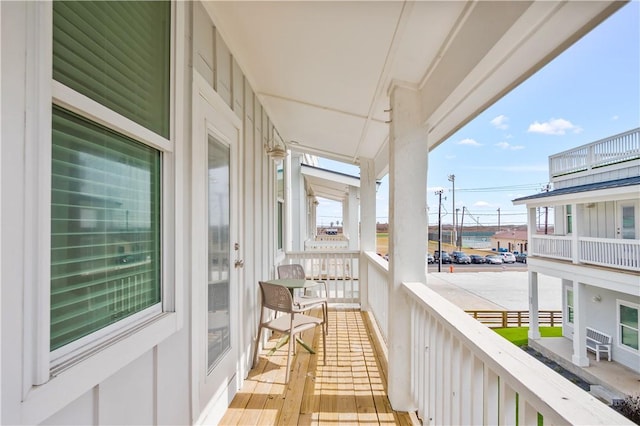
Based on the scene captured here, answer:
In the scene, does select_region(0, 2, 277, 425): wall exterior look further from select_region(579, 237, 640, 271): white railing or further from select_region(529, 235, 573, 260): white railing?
select_region(529, 235, 573, 260): white railing

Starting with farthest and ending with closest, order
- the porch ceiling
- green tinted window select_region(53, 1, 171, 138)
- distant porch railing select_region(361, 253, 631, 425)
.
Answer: the porch ceiling
green tinted window select_region(53, 1, 171, 138)
distant porch railing select_region(361, 253, 631, 425)

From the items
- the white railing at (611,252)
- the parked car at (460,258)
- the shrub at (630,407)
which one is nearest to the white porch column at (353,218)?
the white railing at (611,252)

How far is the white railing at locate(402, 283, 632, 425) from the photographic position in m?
0.79

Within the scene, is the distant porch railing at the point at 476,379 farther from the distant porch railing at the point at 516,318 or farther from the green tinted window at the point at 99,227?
the green tinted window at the point at 99,227

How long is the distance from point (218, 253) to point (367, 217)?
3.14 metres

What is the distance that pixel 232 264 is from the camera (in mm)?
2428

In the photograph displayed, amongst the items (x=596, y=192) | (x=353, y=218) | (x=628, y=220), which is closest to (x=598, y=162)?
(x=596, y=192)

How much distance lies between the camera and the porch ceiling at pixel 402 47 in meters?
1.11

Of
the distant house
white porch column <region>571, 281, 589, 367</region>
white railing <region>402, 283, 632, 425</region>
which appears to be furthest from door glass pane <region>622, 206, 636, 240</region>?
the distant house

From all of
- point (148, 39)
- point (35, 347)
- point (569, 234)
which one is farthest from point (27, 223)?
point (569, 234)

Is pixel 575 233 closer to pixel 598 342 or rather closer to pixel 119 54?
pixel 598 342

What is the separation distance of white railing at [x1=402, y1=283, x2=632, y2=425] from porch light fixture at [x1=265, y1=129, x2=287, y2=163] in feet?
7.06

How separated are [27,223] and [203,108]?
137 cm

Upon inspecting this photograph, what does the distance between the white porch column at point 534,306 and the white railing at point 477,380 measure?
0.70m
